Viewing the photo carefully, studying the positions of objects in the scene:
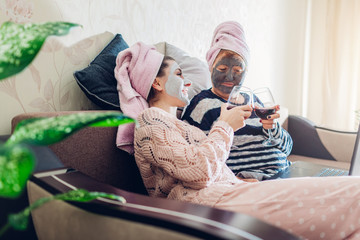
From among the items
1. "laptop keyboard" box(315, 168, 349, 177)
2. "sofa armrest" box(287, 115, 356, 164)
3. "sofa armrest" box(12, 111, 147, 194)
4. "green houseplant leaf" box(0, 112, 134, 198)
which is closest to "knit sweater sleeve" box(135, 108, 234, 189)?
"sofa armrest" box(12, 111, 147, 194)

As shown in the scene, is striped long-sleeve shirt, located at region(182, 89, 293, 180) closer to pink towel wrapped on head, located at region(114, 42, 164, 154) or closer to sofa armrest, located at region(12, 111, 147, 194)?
pink towel wrapped on head, located at region(114, 42, 164, 154)

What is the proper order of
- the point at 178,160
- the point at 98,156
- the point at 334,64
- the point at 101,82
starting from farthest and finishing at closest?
the point at 334,64, the point at 101,82, the point at 98,156, the point at 178,160

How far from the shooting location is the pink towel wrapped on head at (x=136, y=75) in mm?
1258

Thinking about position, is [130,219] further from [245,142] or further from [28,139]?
[245,142]

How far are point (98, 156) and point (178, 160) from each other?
0.30 metres

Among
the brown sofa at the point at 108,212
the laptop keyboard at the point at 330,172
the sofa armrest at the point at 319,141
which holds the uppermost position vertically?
the brown sofa at the point at 108,212

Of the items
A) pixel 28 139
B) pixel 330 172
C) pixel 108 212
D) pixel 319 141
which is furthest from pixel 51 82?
pixel 319 141

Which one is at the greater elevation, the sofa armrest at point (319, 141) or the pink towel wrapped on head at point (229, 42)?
the pink towel wrapped on head at point (229, 42)

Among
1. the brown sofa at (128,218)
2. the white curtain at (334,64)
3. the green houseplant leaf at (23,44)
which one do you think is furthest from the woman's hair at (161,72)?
the white curtain at (334,64)

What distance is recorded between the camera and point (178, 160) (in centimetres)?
100

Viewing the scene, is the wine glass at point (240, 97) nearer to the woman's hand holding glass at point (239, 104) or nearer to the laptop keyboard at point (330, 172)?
the woman's hand holding glass at point (239, 104)

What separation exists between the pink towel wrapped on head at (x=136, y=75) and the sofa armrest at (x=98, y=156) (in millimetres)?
142

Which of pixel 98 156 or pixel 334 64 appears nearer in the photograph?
pixel 98 156

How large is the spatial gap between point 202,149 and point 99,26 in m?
0.81
